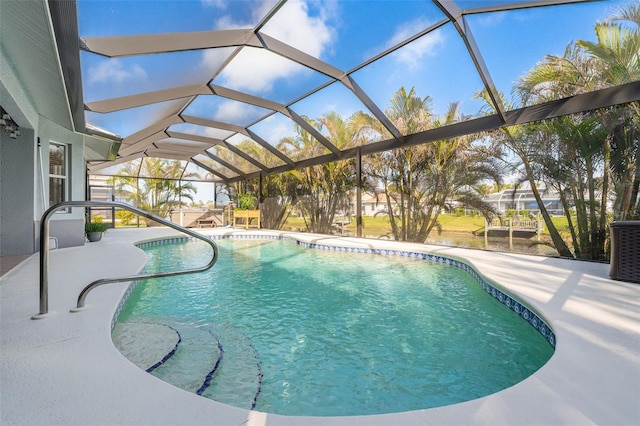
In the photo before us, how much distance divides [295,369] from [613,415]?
2.01 m

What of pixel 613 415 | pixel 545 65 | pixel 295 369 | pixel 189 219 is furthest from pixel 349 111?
pixel 189 219

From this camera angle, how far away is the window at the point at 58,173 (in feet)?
24.1

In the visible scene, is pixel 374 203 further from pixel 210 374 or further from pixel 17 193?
pixel 17 193

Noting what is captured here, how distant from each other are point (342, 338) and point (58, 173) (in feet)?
27.0

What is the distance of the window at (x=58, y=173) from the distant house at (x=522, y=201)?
34.7 ft

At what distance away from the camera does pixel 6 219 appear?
6180 mm

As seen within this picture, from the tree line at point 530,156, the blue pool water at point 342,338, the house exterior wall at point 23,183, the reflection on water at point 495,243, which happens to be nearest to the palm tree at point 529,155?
the tree line at point 530,156

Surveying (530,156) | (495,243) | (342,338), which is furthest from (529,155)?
(342,338)

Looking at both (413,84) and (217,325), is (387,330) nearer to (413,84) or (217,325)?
(217,325)

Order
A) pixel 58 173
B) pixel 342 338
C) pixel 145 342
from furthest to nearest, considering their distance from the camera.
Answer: pixel 58 173
pixel 342 338
pixel 145 342

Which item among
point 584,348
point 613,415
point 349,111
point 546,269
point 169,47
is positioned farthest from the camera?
point 349,111

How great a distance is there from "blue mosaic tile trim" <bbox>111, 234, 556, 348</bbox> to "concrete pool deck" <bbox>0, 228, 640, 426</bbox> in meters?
0.14

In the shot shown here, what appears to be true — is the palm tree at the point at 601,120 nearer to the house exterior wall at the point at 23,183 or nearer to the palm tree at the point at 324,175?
the palm tree at the point at 324,175

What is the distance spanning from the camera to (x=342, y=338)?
127 inches
